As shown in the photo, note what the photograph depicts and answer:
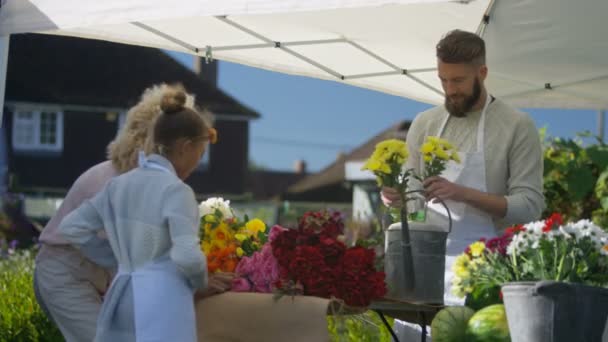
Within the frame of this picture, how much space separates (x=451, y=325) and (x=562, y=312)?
64cm

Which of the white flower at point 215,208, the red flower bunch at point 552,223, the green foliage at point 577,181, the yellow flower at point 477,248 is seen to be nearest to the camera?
the red flower bunch at point 552,223

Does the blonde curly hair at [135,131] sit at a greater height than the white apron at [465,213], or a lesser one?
greater

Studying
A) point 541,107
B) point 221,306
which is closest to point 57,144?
point 541,107

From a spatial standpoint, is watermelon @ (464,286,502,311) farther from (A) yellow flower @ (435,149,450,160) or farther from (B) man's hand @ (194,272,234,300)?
(B) man's hand @ (194,272,234,300)

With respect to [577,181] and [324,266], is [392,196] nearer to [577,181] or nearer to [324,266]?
[324,266]

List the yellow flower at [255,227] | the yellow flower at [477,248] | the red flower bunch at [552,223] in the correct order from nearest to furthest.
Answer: the red flower bunch at [552,223]
the yellow flower at [477,248]
the yellow flower at [255,227]

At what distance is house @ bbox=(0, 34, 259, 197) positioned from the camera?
38.8m

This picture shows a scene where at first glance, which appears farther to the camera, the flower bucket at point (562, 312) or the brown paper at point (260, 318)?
the brown paper at point (260, 318)

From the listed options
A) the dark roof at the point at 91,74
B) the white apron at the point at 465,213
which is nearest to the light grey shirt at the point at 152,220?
the white apron at the point at 465,213

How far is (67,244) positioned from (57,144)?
35.5 meters

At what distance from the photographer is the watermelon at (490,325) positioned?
3609 millimetres

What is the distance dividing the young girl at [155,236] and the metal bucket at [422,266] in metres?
0.71

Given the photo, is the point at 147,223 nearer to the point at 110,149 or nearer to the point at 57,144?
the point at 110,149

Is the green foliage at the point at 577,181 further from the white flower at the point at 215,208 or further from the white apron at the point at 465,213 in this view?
the white flower at the point at 215,208
